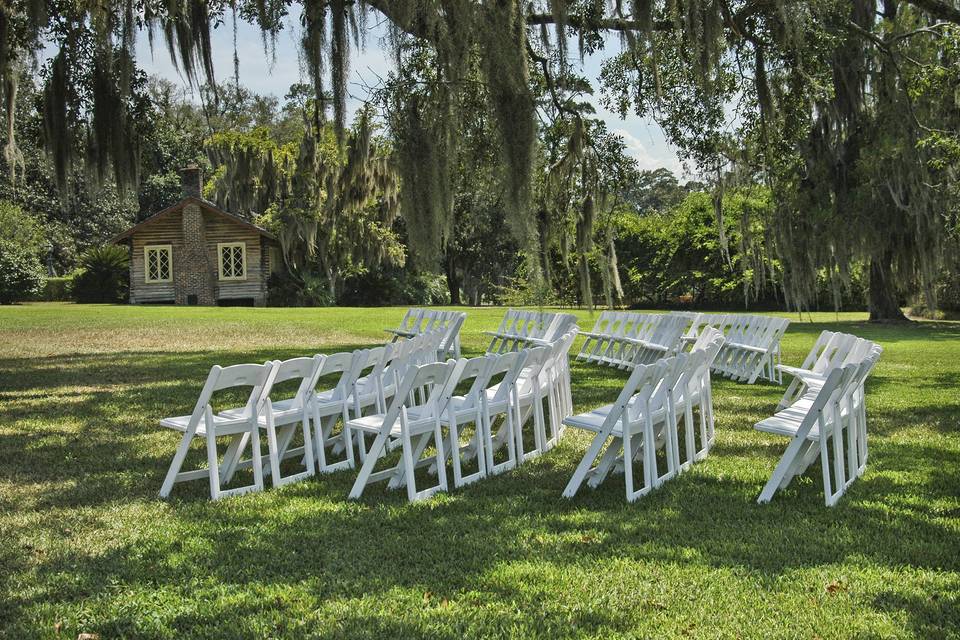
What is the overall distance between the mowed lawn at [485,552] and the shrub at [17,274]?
2583 cm

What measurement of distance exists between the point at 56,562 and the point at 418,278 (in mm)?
29073

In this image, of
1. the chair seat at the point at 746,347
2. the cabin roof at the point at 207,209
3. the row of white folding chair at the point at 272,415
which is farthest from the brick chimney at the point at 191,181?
the row of white folding chair at the point at 272,415

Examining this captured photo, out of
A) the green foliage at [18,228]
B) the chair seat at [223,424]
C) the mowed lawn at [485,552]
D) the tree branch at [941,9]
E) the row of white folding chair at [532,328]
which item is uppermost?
the green foliage at [18,228]

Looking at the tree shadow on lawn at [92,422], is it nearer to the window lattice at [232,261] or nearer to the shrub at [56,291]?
the window lattice at [232,261]

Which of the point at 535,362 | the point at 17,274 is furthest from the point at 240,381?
the point at 17,274

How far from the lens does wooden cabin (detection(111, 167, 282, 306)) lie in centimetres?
3023

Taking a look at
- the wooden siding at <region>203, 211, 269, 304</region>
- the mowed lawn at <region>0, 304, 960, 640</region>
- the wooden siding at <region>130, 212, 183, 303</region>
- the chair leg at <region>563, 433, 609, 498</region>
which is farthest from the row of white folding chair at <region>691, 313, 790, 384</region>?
the wooden siding at <region>130, 212, 183, 303</region>

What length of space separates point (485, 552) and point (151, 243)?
29.6 metres

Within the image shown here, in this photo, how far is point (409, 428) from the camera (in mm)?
4422

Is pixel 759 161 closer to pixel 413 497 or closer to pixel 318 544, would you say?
pixel 413 497

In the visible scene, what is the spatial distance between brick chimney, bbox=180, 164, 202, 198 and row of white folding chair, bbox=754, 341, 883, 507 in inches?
1131

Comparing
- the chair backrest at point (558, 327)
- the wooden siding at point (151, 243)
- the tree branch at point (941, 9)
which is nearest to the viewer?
the tree branch at point (941, 9)

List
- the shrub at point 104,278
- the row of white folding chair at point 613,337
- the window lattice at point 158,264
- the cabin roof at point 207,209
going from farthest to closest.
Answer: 1. the shrub at point 104,278
2. the window lattice at point 158,264
3. the cabin roof at point 207,209
4. the row of white folding chair at point 613,337

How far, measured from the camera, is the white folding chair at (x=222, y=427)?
443 centimetres
